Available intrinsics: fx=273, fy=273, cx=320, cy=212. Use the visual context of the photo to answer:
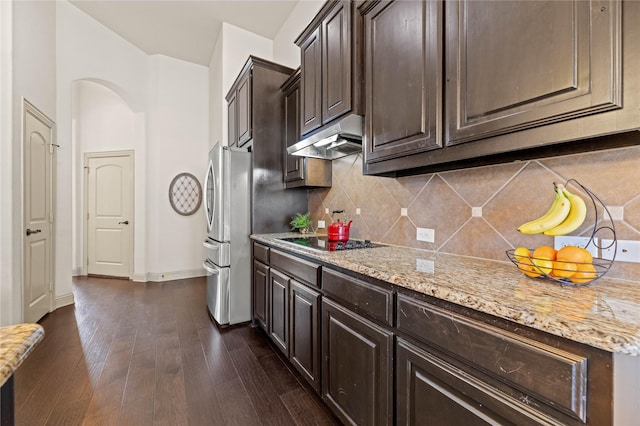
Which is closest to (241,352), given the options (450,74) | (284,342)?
(284,342)

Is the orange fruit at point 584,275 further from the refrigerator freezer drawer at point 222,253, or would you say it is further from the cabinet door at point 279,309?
the refrigerator freezer drawer at point 222,253

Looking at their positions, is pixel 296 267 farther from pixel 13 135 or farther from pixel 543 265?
pixel 13 135

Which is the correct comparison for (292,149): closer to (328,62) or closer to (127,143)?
(328,62)

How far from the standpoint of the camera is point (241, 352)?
224 centimetres

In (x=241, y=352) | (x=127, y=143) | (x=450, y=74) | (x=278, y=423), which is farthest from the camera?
(x=127, y=143)

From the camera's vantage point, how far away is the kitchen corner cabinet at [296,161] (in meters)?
2.54

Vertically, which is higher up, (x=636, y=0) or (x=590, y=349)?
(x=636, y=0)

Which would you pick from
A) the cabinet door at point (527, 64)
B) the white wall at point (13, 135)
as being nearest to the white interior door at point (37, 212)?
the white wall at point (13, 135)

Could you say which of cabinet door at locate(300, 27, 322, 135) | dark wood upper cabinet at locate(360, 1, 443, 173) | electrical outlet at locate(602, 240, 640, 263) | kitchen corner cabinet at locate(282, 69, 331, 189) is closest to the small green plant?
kitchen corner cabinet at locate(282, 69, 331, 189)

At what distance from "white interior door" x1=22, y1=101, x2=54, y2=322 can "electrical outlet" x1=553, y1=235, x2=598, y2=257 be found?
13.7 feet

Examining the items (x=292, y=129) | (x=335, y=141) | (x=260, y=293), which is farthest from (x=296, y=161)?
(x=260, y=293)

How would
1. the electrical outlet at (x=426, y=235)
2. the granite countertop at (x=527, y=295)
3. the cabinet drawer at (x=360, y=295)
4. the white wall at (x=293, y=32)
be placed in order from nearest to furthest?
the granite countertop at (x=527, y=295)
the cabinet drawer at (x=360, y=295)
the electrical outlet at (x=426, y=235)
the white wall at (x=293, y=32)

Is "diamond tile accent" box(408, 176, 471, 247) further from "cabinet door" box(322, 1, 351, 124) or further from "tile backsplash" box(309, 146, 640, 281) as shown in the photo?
"cabinet door" box(322, 1, 351, 124)

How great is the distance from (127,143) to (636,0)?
5.86 meters
